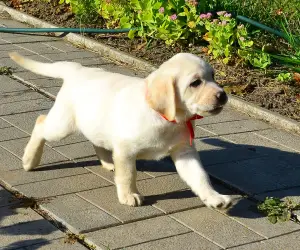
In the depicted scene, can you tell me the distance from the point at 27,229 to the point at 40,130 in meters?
1.09

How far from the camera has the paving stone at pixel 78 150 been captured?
581 centimetres

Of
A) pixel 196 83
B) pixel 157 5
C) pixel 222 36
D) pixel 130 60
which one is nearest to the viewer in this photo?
pixel 196 83

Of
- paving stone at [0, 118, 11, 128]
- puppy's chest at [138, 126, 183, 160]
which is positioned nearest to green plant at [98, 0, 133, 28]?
paving stone at [0, 118, 11, 128]

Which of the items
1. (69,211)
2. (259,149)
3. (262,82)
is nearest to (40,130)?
(69,211)

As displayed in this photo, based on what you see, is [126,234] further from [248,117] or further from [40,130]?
[248,117]

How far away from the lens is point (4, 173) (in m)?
5.38

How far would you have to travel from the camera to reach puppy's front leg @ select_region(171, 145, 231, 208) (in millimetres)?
4742

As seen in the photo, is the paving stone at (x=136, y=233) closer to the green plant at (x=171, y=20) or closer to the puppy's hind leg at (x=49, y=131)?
the puppy's hind leg at (x=49, y=131)

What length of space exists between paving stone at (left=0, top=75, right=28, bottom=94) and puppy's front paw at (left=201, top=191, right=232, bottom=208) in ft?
9.80

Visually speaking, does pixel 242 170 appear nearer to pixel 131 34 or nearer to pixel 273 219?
pixel 273 219

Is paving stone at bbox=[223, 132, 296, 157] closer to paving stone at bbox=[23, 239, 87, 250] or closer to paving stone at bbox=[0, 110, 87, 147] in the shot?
paving stone at bbox=[0, 110, 87, 147]

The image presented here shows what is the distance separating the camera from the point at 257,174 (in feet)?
18.1

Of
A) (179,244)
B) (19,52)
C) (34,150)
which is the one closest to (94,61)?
(19,52)

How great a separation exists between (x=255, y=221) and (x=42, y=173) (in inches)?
60.6
